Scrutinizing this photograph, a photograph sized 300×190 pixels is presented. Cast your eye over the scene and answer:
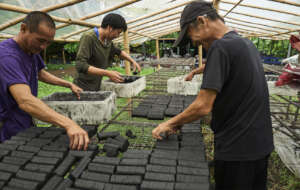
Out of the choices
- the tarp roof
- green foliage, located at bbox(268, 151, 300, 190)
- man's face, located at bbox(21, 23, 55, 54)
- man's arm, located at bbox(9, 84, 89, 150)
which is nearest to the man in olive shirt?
the tarp roof

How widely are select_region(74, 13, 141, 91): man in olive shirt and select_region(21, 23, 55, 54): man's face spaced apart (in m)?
0.84

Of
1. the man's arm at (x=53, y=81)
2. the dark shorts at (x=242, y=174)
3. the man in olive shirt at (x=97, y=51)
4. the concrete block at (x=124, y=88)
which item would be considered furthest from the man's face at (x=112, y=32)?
the dark shorts at (x=242, y=174)

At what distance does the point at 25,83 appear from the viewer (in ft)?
5.74

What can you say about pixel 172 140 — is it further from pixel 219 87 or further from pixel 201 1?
pixel 201 1

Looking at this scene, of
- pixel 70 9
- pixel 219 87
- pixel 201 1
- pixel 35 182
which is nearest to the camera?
pixel 35 182

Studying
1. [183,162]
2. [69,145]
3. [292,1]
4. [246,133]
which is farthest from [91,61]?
[292,1]

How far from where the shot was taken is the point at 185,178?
52.0 inches

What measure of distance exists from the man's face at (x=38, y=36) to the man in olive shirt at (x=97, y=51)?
844 millimetres

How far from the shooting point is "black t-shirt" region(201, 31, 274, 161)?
4.64ft

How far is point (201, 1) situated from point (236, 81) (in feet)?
2.38

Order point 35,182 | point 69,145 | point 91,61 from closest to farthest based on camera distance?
point 35,182
point 69,145
point 91,61

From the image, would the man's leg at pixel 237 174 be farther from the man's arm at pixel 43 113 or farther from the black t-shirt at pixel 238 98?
the man's arm at pixel 43 113

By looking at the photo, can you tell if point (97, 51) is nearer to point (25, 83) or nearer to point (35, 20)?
point (35, 20)

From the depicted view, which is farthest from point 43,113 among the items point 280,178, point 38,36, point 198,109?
point 280,178
